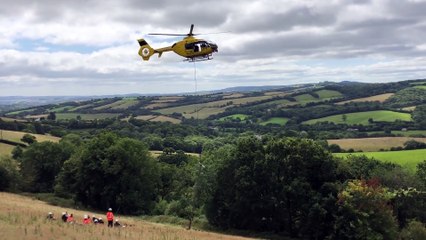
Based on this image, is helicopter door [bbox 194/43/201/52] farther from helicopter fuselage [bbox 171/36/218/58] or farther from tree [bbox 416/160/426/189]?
tree [bbox 416/160/426/189]

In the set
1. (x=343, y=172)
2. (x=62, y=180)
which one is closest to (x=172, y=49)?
(x=343, y=172)

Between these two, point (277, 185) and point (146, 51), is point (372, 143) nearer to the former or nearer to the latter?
point (277, 185)

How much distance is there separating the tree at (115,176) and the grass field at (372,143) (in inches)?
3005

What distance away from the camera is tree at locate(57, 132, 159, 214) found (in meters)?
67.9

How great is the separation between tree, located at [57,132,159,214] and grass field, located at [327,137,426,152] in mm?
76338

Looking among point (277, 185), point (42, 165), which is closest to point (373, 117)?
point (277, 185)

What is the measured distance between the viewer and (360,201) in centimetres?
4866

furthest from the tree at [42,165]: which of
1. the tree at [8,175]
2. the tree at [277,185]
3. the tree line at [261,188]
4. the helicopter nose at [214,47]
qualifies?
the helicopter nose at [214,47]

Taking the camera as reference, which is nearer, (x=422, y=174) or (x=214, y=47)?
(x=214, y=47)

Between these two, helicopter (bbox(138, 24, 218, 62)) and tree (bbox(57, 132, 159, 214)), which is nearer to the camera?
helicopter (bbox(138, 24, 218, 62))

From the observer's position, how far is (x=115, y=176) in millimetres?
69312

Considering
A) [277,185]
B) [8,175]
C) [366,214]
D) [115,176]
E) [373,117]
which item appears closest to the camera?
[366,214]

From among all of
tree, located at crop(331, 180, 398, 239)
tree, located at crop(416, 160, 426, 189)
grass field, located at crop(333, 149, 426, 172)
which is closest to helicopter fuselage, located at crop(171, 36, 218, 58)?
tree, located at crop(331, 180, 398, 239)

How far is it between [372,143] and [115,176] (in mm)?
89165
